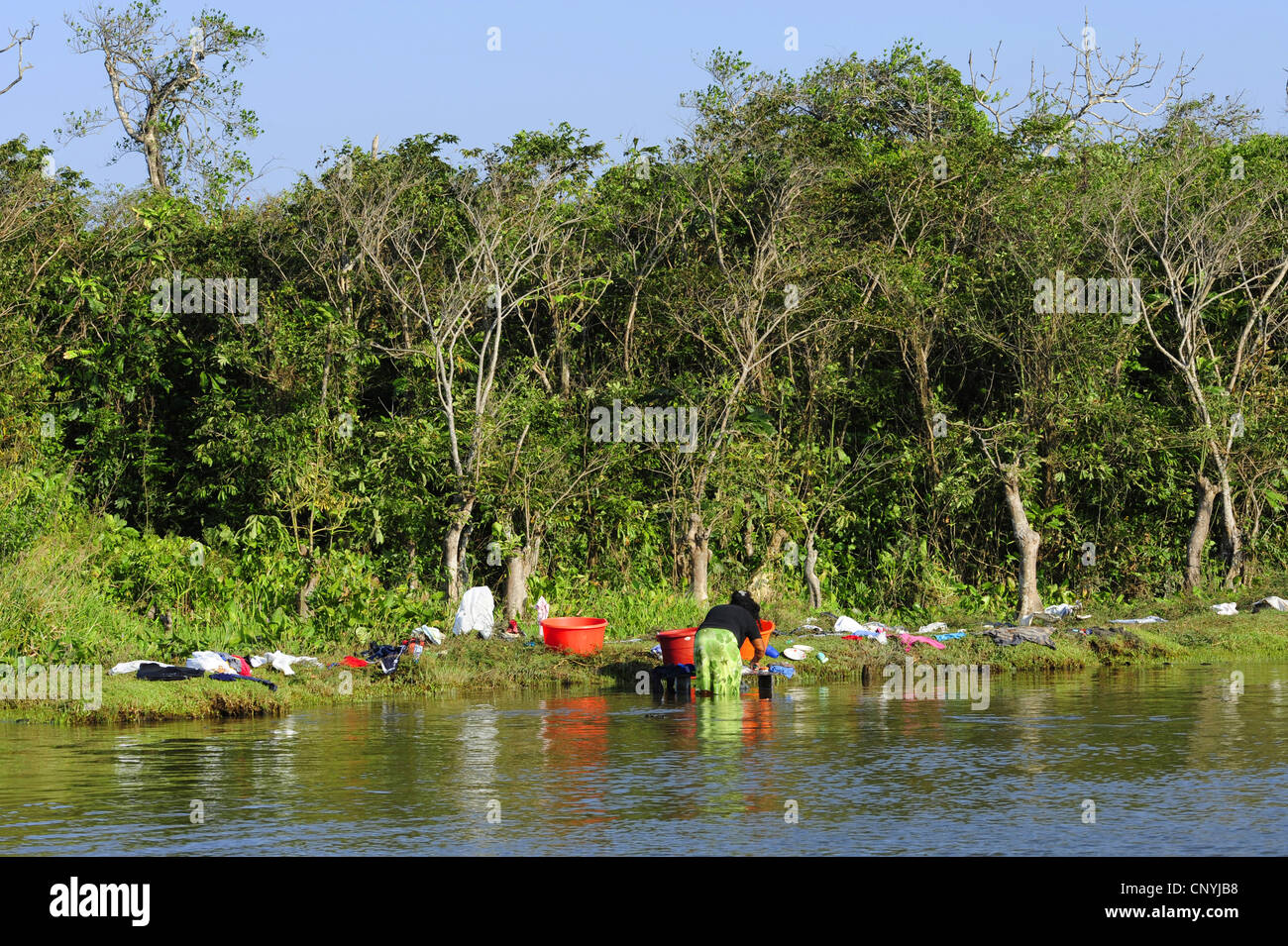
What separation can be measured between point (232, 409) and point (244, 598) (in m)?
4.33

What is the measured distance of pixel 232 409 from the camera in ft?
81.9

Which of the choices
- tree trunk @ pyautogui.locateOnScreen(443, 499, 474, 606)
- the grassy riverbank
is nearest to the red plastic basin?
the grassy riverbank

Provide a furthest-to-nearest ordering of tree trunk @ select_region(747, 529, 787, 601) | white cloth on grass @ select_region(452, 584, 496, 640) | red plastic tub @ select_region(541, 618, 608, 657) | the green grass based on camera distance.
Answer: tree trunk @ select_region(747, 529, 787, 601)
white cloth on grass @ select_region(452, 584, 496, 640)
red plastic tub @ select_region(541, 618, 608, 657)
the green grass

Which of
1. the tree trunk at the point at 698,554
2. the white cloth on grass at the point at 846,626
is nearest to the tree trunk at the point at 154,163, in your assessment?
the tree trunk at the point at 698,554

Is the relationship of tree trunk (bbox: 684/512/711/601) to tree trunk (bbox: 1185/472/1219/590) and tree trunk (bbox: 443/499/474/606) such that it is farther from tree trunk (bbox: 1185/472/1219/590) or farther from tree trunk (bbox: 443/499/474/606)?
tree trunk (bbox: 1185/472/1219/590)

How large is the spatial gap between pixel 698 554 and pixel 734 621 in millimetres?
7202

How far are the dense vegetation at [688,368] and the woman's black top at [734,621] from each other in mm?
5444

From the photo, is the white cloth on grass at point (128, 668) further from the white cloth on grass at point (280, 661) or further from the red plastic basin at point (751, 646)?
the red plastic basin at point (751, 646)

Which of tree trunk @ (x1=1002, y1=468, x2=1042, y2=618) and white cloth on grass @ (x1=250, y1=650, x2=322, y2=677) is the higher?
tree trunk @ (x1=1002, y1=468, x2=1042, y2=618)

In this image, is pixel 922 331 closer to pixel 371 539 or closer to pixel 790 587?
pixel 790 587

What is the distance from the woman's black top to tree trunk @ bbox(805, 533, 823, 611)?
787cm

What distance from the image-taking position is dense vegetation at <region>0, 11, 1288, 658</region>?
79.8 feet

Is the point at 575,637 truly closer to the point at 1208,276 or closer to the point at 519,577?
the point at 519,577
